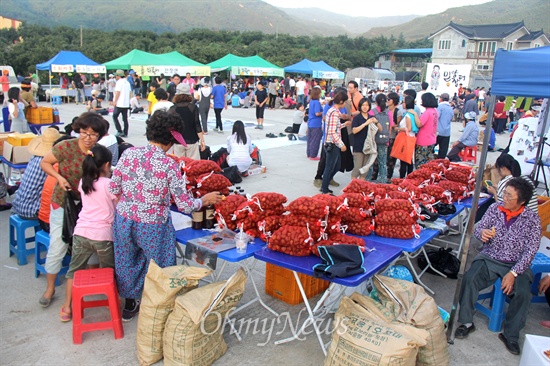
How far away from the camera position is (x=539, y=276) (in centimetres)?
413

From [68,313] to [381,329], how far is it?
252cm

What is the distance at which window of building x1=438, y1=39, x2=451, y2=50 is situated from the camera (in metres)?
56.5

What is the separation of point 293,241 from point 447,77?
76.4 ft

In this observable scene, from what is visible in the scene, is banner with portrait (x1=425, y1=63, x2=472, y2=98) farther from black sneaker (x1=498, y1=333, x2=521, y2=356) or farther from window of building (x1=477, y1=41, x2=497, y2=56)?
window of building (x1=477, y1=41, x2=497, y2=56)

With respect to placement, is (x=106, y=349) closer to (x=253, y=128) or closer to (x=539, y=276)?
(x=539, y=276)

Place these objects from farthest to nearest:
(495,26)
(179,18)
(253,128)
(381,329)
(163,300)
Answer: (179,18) < (495,26) < (253,128) < (163,300) < (381,329)

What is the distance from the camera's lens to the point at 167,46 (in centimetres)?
3791

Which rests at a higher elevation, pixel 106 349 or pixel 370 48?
pixel 370 48

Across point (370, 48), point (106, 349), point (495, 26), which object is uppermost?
point (495, 26)

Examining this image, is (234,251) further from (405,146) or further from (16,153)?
(405,146)

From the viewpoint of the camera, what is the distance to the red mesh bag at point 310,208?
11.1ft

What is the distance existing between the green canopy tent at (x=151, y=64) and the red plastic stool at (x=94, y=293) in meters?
16.9

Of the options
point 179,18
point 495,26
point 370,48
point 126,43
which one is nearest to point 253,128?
point 126,43

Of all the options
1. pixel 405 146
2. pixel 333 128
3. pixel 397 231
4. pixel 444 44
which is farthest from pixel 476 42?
pixel 397 231
